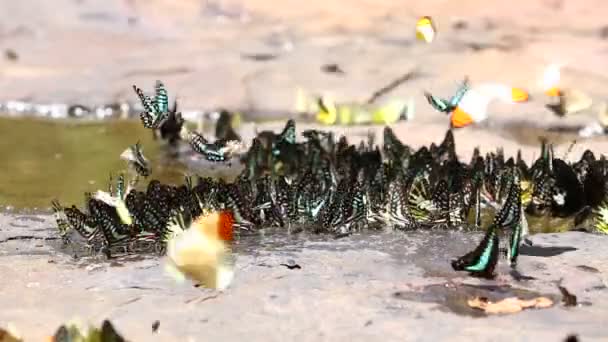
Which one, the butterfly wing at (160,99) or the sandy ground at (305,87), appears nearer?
the sandy ground at (305,87)

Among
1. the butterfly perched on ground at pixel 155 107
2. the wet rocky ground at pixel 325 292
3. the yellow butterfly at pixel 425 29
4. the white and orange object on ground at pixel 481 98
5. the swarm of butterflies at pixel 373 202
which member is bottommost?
the wet rocky ground at pixel 325 292

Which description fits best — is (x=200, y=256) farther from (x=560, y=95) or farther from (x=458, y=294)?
(x=560, y=95)

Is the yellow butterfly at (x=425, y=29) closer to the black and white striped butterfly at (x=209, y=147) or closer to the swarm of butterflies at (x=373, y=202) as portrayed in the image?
the black and white striped butterfly at (x=209, y=147)

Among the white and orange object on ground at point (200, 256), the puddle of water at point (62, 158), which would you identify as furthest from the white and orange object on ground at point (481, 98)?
the white and orange object on ground at point (200, 256)

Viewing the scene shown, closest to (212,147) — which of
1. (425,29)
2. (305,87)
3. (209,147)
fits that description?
(209,147)

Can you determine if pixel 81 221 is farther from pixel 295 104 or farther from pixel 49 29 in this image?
pixel 49 29

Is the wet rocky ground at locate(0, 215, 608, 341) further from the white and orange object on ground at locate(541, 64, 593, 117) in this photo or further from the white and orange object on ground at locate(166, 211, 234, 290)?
the white and orange object on ground at locate(541, 64, 593, 117)
